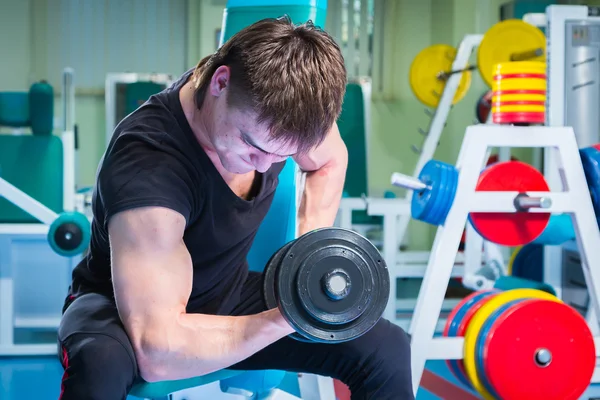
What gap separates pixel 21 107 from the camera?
3.34m

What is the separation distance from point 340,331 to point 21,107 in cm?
274

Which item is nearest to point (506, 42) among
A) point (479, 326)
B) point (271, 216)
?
point (479, 326)

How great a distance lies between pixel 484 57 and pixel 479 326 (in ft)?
6.61

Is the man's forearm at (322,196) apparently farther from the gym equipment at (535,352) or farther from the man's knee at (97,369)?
the gym equipment at (535,352)

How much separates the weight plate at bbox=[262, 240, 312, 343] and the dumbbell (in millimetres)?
1871

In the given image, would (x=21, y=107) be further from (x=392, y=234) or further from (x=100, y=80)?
(x=100, y=80)

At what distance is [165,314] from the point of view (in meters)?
1.07

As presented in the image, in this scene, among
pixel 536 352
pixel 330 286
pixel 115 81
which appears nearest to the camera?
pixel 330 286

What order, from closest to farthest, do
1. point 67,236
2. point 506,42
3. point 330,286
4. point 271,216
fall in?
1. point 330,286
2. point 271,216
3. point 67,236
4. point 506,42

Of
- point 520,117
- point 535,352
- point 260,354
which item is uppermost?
point 520,117

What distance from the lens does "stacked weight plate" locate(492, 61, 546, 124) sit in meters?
2.08

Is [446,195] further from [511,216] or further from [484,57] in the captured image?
[484,57]

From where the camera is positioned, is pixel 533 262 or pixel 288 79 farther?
pixel 533 262

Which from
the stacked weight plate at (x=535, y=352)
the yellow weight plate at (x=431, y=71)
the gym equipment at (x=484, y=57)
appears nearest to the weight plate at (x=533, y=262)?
the gym equipment at (x=484, y=57)
